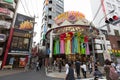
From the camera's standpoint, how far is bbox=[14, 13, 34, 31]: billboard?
2798 cm

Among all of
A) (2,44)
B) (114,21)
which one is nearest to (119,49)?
(114,21)

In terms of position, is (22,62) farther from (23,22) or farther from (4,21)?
(4,21)

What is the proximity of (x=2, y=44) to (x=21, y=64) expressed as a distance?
547cm

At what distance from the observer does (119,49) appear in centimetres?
3403

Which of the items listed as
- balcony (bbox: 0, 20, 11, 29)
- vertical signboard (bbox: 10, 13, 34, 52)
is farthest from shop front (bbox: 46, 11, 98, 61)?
balcony (bbox: 0, 20, 11, 29)

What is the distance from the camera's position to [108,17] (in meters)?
35.7

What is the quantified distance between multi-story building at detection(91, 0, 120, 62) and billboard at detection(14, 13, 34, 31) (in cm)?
1589

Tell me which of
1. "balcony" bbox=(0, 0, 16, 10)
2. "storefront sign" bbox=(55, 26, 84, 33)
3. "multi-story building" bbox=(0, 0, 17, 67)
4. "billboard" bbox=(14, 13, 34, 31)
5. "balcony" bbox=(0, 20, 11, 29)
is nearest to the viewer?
"storefront sign" bbox=(55, 26, 84, 33)

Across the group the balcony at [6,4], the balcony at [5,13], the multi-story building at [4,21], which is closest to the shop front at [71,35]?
the multi-story building at [4,21]

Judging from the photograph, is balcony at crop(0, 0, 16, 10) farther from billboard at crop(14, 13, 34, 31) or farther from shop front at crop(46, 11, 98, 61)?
shop front at crop(46, 11, 98, 61)

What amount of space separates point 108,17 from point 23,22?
882 inches

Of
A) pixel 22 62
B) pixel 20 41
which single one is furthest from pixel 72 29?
pixel 22 62

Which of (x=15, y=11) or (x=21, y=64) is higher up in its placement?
(x=15, y=11)

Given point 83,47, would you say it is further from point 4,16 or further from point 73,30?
point 4,16
